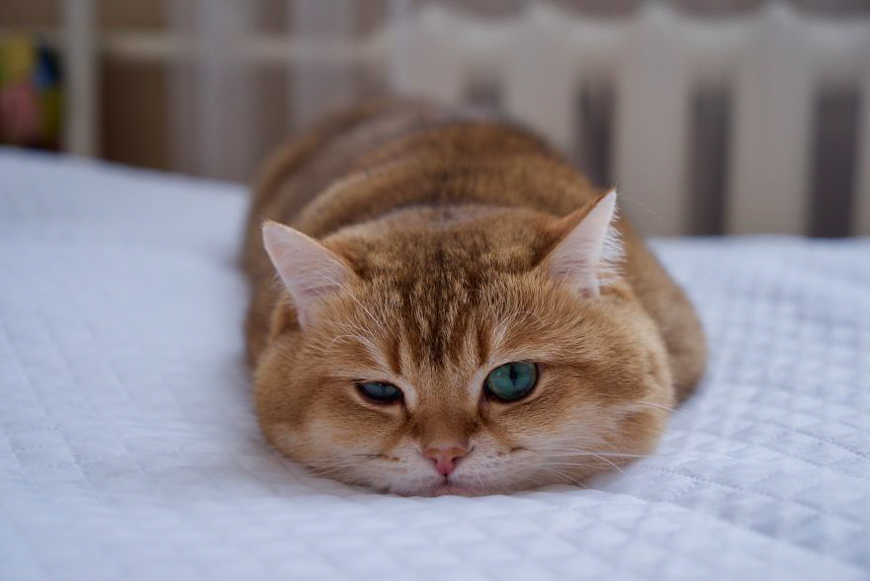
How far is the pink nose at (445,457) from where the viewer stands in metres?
0.86

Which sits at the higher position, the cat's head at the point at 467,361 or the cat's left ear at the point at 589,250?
the cat's left ear at the point at 589,250

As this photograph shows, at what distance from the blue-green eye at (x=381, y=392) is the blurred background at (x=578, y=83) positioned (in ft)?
3.81

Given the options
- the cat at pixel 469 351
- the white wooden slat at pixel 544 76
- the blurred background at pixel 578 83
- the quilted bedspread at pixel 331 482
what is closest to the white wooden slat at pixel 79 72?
the blurred background at pixel 578 83

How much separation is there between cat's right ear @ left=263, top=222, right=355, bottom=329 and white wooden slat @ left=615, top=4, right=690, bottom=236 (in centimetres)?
130

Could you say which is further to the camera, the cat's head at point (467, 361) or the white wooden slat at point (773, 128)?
the white wooden slat at point (773, 128)

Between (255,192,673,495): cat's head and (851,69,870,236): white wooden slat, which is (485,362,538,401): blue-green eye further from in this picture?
(851,69,870,236): white wooden slat

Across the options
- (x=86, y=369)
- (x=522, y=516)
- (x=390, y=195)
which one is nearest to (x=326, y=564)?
(x=522, y=516)

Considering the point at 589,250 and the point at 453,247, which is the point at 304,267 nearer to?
the point at 453,247

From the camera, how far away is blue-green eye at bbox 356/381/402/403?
93 cm

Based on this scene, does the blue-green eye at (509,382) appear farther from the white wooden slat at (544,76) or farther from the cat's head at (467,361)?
the white wooden slat at (544,76)

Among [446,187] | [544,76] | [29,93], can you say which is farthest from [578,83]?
[29,93]

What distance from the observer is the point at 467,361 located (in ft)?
2.94

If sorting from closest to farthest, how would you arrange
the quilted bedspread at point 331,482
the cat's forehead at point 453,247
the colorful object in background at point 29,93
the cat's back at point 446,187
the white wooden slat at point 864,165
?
the quilted bedspread at point 331,482, the cat's forehead at point 453,247, the cat's back at point 446,187, the white wooden slat at point 864,165, the colorful object in background at point 29,93

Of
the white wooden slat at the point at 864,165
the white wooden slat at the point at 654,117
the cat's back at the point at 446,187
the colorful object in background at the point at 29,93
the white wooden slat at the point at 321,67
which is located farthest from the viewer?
the colorful object in background at the point at 29,93
